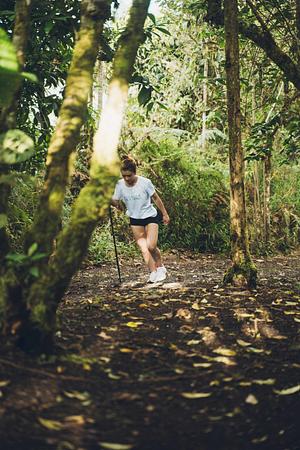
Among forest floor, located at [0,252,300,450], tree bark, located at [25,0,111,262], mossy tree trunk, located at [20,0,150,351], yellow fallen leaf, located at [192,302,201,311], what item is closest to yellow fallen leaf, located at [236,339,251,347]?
forest floor, located at [0,252,300,450]

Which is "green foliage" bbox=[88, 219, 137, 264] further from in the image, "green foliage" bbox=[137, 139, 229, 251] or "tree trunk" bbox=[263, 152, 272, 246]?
"tree trunk" bbox=[263, 152, 272, 246]

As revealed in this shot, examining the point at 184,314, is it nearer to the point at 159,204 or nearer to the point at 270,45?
the point at 159,204

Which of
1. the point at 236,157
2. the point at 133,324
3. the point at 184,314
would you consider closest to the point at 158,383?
the point at 133,324

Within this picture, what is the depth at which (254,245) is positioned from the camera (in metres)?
11.6

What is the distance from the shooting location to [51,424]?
7.75 ft

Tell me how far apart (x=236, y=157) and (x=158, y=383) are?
11.8 ft

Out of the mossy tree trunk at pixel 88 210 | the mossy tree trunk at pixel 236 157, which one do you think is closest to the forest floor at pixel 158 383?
the mossy tree trunk at pixel 88 210

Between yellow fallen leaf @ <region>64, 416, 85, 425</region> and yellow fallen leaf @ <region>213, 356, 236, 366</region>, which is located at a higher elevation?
yellow fallen leaf @ <region>64, 416, 85, 425</region>

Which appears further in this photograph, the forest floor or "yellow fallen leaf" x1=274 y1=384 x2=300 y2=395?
"yellow fallen leaf" x1=274 y1=384 x2=300 y2=395

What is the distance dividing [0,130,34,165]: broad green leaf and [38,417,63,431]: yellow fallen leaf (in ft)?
4.30

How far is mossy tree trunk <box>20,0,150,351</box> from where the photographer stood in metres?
2.99

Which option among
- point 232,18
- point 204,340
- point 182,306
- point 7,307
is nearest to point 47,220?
point 7,307

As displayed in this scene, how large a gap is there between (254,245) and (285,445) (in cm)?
920

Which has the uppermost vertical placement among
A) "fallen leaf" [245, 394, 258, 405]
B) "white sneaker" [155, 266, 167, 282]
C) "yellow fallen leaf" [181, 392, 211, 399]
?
"white sneaker" [155, 266, 167, 282]
